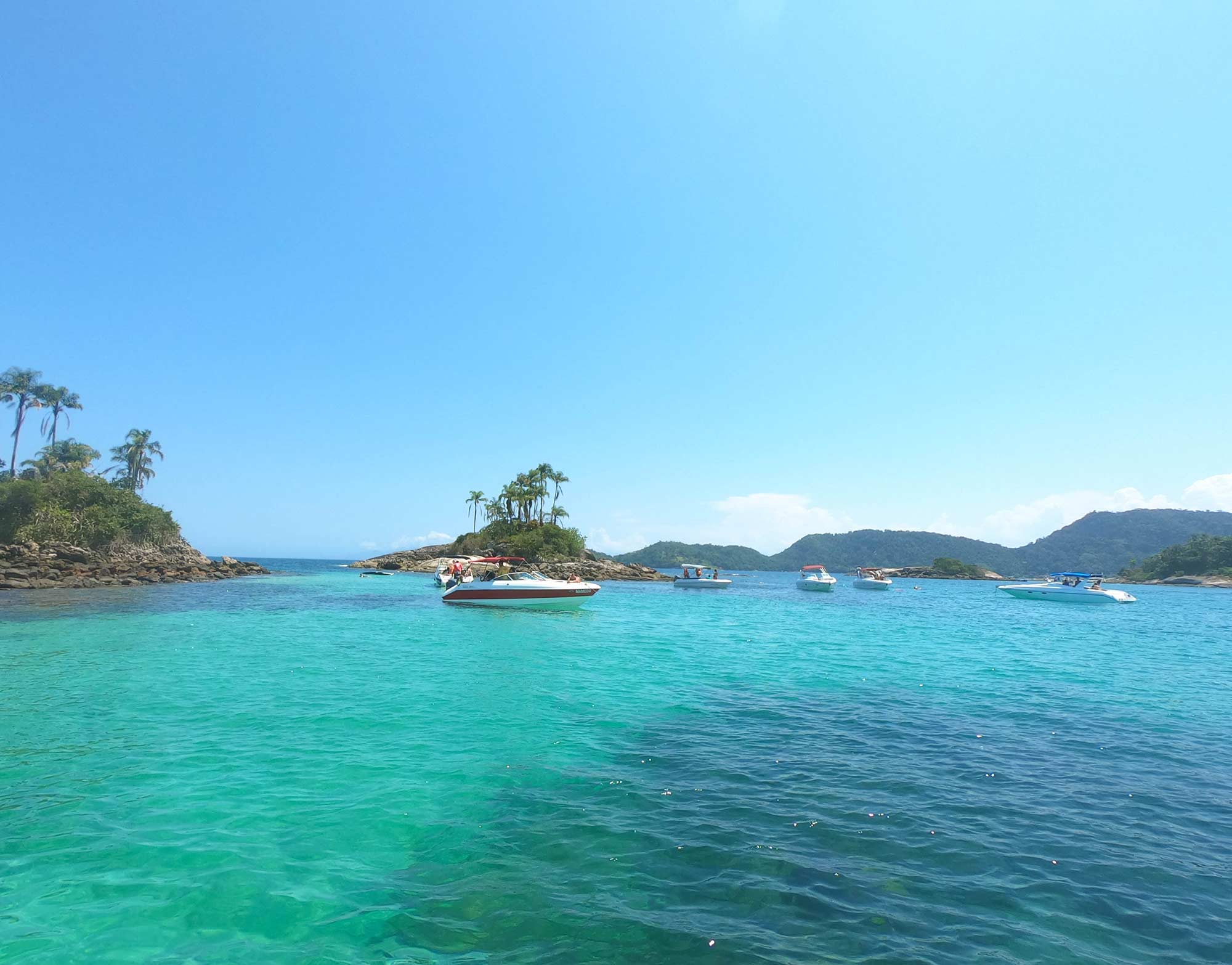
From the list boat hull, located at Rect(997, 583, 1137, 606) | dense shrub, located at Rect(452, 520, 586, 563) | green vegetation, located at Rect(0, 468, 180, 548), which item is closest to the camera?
green vegetation, located at Rect(0, 468, 180, 548)

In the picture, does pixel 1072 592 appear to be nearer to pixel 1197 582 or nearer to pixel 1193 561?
pixel 1197 582

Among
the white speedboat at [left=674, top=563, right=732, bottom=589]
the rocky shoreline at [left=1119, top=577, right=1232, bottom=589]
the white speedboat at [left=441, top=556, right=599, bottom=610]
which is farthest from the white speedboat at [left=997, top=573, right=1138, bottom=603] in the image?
the rocky shoreline at [left=1119, top=577, right=1232, bottom=589]

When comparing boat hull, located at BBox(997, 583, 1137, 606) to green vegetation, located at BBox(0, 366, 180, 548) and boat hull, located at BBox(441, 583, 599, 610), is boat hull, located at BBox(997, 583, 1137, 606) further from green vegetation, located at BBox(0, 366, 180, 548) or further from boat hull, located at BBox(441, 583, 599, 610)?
green vegetation, located at BBox(0, 366, 180, 548)

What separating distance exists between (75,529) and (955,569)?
169676 mm

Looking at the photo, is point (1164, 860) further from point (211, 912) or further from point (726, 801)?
point (211, 912)

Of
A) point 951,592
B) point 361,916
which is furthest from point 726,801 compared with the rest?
point 951,592

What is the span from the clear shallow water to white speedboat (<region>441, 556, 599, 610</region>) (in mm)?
17573

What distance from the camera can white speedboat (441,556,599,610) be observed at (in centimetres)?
3672

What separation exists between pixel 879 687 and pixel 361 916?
14368 millimetres

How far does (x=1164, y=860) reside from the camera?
6902mm

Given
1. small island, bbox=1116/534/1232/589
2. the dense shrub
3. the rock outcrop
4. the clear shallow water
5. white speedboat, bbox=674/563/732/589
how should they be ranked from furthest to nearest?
small island, bbox=1116/534/1232/589 < the rock outcrop < the dense shrub < white speedboat, bbox=674/563/732/589 < the clear shallow water

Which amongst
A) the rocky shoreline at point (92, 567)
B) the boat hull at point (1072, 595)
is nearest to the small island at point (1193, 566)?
the boat hull at point (1072, 595)

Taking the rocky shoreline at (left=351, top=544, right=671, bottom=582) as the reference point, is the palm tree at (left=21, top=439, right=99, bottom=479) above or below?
above

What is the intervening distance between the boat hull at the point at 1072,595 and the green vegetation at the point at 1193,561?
90.6 meters
